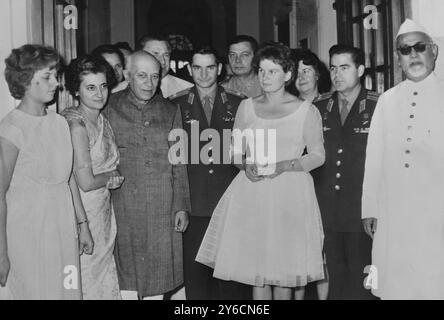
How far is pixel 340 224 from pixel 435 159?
0.47 metres

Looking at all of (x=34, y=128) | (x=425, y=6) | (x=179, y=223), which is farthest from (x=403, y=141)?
(x=34, y=128)

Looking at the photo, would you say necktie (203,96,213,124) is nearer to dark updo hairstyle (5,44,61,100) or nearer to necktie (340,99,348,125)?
necktie (340,99,348,125)

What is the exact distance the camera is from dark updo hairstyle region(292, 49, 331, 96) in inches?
98.0

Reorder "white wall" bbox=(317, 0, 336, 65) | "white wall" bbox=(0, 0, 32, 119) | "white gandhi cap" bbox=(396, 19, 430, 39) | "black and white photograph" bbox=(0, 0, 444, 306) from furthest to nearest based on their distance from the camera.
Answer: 1. "white wall" bbox=(317, 0, 336, 65)
2. "white gandhi cap" bbox=(396, 19, 430, 39)
3. "white wall" bbox=(0, 0, 32, 119)
4. "black and white photograph" bbox=(0, 0, 444, 306)

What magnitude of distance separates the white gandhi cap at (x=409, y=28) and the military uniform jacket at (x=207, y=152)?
728mm

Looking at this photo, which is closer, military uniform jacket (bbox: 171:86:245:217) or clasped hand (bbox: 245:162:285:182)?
clasped hand (bbox: 245:162:285:182)

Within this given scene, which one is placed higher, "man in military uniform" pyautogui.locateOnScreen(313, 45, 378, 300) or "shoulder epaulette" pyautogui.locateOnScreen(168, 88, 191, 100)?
"shoulder epaulette" pyautogui.locateOnScreen(168, 88, 191, 100)

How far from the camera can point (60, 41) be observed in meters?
2.48

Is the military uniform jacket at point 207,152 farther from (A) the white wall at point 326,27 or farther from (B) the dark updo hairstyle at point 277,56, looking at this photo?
(A) the white wall at point 326,27

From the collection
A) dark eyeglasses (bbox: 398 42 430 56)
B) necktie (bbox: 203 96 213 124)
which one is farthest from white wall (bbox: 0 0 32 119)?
dark eyeglasses (bbox: 398 42 430 56)

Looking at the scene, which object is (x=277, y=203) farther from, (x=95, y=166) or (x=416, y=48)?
(x=416, y=48)

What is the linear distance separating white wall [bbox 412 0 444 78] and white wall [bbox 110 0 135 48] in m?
1.26

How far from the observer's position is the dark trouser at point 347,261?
2.42 meters

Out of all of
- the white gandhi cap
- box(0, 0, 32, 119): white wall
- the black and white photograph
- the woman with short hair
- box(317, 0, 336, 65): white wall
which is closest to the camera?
the woman with short hair
